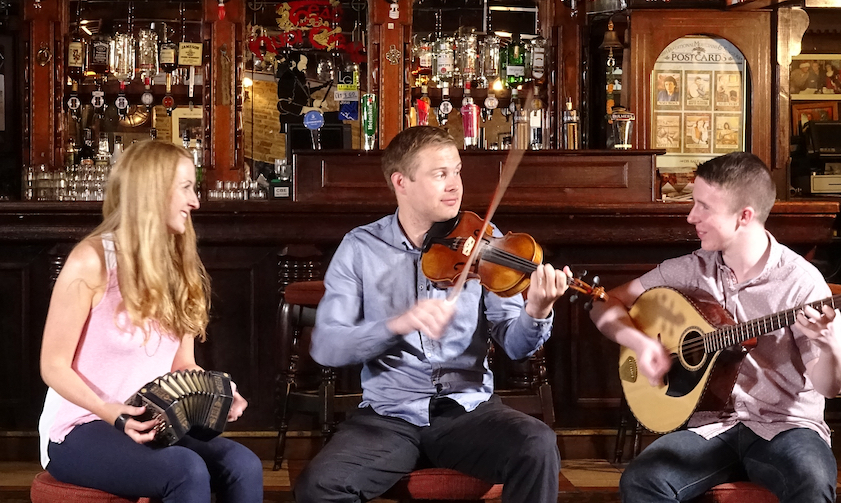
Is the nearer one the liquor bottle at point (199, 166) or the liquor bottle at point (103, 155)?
the liquor bottle at point (103, 155)

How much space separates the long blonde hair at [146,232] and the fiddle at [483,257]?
645mm

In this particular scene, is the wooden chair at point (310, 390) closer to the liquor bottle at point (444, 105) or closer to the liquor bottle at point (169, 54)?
the liquor bottle at point (444, 105)

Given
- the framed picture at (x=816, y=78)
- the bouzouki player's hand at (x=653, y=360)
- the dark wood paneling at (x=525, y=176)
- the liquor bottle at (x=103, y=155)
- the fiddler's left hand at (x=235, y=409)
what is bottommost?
the fiddler's left hand at (x=235, y=409)

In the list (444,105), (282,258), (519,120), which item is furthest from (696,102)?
(282,258)

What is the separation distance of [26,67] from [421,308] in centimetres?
468

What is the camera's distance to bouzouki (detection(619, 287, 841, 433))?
231cm

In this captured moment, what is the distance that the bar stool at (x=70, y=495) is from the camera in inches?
82.4

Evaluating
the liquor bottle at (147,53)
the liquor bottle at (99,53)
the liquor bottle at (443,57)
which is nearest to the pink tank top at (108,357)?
the liquor bottle at (443,57)

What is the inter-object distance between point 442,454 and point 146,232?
0.88 meters

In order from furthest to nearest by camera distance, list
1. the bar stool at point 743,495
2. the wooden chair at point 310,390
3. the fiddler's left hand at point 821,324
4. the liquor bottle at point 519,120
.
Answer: the liquor bottle at point 519,120 < the wooden chair at point 310,390 < the bar stool at point 743,495 < the fiddler's left hand at point 821,324

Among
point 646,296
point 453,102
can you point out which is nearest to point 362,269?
point 646,296

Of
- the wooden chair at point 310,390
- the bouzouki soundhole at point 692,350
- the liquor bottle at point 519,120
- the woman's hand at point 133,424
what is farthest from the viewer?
the liquor bottle at point 519,120

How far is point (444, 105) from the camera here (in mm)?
5852

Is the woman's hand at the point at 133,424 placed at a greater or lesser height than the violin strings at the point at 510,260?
lesser
